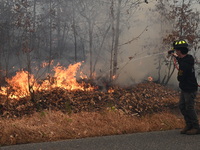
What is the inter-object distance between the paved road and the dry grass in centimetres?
29

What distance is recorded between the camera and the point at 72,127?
15.2 feet

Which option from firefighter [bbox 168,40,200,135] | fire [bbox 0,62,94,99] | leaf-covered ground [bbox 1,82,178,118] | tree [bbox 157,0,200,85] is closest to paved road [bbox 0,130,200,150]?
firefighter [bbox 168,40,200,135]

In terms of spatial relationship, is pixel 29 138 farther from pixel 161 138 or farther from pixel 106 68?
pixel 106 68

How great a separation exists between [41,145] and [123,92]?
638 centimetres

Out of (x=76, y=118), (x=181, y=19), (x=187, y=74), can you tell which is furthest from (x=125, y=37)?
(x=187, y=74)

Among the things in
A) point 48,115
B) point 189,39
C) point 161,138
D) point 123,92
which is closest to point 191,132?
point 161,138

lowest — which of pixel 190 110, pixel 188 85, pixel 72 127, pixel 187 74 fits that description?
pixel 72 127

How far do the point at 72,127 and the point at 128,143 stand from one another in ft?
4.01

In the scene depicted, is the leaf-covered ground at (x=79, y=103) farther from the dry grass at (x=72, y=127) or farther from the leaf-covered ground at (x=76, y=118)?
the dry grass at (x=72, y=127)

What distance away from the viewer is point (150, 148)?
3602mm

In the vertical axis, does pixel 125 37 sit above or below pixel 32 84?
above

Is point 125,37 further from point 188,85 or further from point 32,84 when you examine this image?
point 188,85

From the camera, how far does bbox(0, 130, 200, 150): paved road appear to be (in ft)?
11.9

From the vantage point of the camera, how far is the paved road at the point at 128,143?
3623mm
